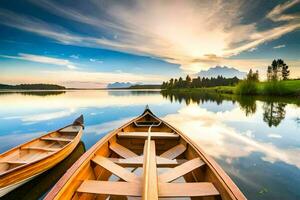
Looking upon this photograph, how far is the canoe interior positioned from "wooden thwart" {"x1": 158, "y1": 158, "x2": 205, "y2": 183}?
3.89 metres

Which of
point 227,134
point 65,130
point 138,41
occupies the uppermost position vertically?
point 138,41

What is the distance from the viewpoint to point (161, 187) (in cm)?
306

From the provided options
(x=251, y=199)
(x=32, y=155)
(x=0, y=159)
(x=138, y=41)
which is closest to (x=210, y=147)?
(x=251, y=199)

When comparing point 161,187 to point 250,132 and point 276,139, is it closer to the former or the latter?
point 276,139

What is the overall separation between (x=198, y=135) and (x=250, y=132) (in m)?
4.02

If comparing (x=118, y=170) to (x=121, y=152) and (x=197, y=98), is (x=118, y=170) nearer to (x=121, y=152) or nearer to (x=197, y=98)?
(x=121, y=152)

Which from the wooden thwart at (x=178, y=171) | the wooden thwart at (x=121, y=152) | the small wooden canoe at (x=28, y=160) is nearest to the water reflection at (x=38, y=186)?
the small wooden canoe at (x=28, y=160)

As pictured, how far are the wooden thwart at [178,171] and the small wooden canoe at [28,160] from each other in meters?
3.85

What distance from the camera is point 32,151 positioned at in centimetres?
737

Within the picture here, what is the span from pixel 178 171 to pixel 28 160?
18.9 feet

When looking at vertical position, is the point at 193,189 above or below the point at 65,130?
above

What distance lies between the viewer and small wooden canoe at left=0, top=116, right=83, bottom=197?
4780 millimetres

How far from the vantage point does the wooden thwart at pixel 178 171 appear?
137 inches

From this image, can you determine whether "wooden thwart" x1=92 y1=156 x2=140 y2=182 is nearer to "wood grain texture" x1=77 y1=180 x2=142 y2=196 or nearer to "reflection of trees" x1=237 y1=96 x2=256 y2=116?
"wood grain texture" x1=77 y1=180 x2=142 y2=196
